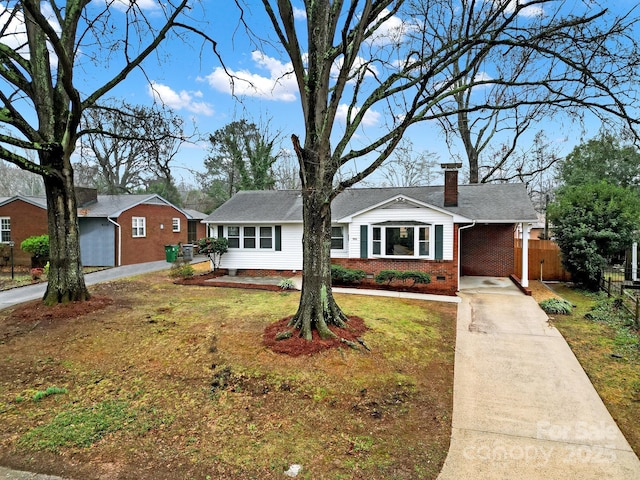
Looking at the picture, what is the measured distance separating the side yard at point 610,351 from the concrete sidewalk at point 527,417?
0.15 metres

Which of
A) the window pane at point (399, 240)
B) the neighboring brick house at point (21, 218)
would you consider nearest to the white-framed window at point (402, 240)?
the window pane at point (399, 240)

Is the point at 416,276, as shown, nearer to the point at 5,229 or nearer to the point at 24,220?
the point at 24,220

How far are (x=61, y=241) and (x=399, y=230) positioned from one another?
35.3ft

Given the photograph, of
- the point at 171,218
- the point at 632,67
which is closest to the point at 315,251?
the point at 632,67

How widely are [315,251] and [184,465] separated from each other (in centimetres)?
393

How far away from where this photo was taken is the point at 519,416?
14.9 ft

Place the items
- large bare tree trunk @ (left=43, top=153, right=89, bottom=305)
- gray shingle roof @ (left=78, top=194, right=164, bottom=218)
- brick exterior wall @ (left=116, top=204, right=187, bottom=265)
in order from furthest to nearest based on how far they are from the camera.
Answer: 1. brick exterior wall @ (left=116, top=204, right=187, bottom=265)
2. gray shingle roof @ (left=78, top=194, right=164, bottom=218)
3. large bare tree trunk @ (left=43, top=153, right=89, bottom=305)

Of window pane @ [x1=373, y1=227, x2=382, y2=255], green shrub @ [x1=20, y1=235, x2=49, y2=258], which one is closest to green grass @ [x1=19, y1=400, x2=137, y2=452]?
window pane @ [x1=373, y1=227, x2=382, y2=255]

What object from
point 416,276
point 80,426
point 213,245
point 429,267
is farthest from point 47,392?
point 429,267

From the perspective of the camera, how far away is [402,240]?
1398 cm

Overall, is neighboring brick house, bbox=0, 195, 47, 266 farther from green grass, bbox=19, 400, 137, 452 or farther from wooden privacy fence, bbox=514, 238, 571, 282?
wooden privacy fence, bbox=514, 238, 571, 282

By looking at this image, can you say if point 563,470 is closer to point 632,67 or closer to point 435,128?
point 632,67

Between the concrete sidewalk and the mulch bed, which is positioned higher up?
the mulch bed

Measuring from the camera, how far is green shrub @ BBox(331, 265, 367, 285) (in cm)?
1351
